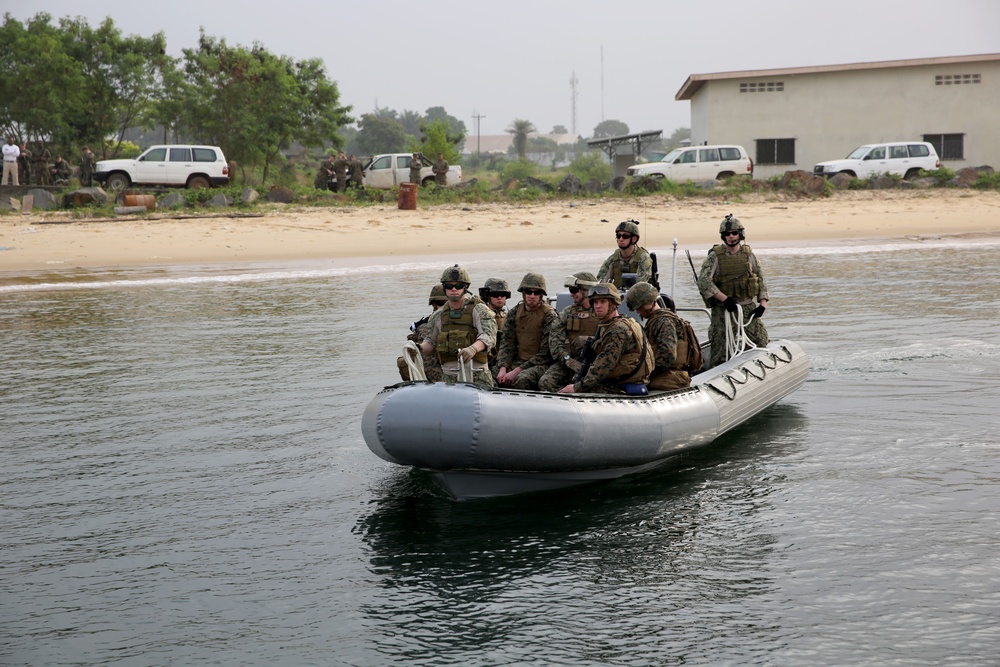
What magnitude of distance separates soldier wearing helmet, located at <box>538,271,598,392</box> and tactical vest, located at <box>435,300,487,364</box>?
1.80ft

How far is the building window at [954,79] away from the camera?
112 ft

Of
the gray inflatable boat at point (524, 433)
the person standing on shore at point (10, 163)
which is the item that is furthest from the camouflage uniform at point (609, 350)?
the person standing on shore at point (10, 163)

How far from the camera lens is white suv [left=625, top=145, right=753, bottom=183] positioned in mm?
30500

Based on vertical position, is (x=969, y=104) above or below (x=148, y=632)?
above

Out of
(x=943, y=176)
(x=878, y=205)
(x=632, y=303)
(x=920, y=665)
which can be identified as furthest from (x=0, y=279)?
(x=943, y=176)

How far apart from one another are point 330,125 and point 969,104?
20.5 meters

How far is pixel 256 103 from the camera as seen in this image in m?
36.3

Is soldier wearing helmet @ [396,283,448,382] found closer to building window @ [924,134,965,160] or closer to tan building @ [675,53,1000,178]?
tan building @ [675,53,1000,178]

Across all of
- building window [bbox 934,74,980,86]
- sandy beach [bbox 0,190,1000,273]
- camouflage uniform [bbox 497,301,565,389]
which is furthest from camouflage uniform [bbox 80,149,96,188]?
building window [bbox 934,74,980,86]

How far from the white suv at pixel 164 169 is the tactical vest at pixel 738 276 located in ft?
67.2

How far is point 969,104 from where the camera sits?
34.1m

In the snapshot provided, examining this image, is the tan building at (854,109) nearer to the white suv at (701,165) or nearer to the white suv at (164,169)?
the white suv at (701,165)

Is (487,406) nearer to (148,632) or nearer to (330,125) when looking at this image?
(148,632)

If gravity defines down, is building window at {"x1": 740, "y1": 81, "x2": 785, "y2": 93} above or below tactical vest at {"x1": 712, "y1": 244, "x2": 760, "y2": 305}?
above
